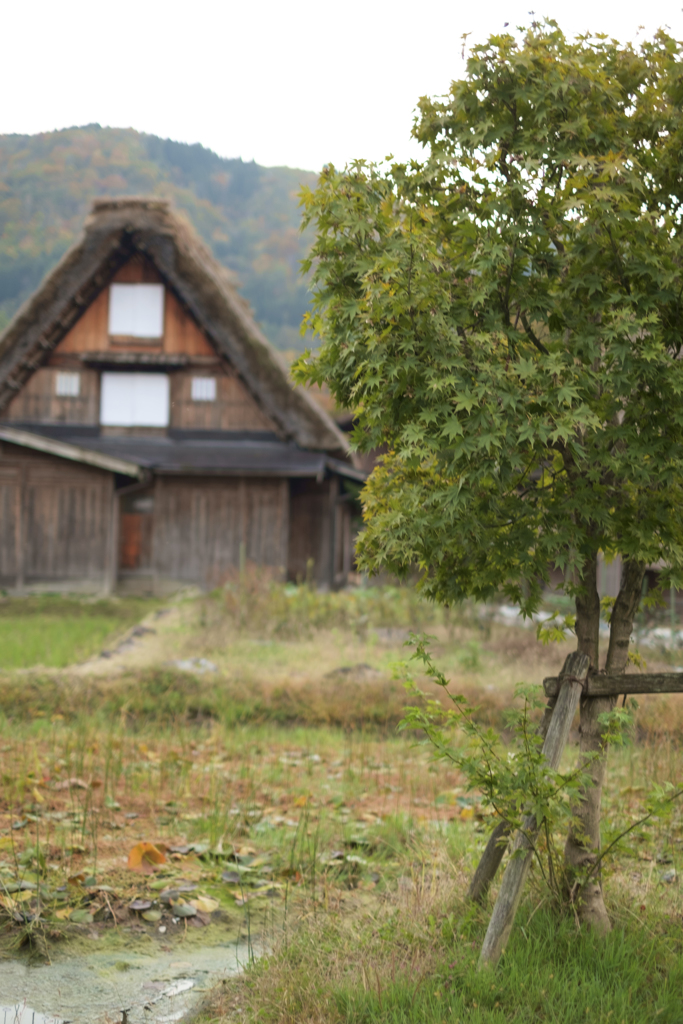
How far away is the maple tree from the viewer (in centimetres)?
304

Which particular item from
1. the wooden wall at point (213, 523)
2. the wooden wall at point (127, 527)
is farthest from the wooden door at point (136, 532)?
the wooden wall at point (213, 523)

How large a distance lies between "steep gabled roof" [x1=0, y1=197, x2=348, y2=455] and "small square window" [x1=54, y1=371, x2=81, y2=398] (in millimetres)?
574

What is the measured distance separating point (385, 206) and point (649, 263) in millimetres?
1019

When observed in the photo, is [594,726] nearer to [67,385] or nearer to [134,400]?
[134,400]

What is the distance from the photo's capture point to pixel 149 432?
20125 mm

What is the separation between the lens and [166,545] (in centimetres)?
1930

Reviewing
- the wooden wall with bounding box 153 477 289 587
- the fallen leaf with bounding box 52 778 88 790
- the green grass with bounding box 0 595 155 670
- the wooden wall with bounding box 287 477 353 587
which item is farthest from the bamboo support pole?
the wooden wall with bounding box 287 477 353 587

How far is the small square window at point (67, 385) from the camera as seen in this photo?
66.1 ft

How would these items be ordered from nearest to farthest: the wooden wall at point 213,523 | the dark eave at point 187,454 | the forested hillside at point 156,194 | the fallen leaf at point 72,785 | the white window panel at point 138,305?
the fallen leaf at point 72,785
the dark eave at point 187,454
the wooden wall at point 213,523
the white window panel at point 138,305
the forested hillside at point 156,194

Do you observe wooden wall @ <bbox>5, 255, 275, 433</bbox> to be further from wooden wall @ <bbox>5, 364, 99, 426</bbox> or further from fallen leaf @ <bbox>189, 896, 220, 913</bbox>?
fallen leaf @ <bbox>189, 896, 220, 913</bbox>

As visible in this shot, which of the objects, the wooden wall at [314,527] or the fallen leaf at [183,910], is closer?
the fallen leaf at [183,910]

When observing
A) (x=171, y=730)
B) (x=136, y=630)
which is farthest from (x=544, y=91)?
(x=136, y=630)

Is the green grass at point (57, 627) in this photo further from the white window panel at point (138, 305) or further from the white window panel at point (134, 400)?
the white window panel at point (138, 305)

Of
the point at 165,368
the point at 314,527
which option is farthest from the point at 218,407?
the point at 314,527
